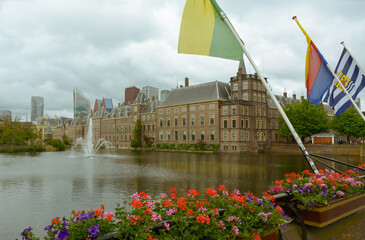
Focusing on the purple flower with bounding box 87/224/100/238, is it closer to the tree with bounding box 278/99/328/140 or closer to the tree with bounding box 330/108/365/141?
the tree with bounding box 278/99/328/140

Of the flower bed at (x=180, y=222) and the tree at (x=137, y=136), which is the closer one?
the flower bed at (x=180, y=222)

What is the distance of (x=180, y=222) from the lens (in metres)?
3.79

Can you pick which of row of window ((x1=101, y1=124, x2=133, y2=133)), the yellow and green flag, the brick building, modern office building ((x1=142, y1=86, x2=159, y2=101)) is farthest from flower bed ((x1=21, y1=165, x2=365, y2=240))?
modern office building ((x1=142, y1=86, x2=159, y2=101))

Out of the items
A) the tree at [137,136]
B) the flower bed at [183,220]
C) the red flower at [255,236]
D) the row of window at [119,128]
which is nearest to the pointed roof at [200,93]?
the tree at [137,136]

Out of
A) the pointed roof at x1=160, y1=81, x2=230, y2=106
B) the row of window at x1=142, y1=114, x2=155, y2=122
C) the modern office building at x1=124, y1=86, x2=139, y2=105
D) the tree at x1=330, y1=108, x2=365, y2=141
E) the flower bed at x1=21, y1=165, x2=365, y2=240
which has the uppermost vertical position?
the modern office building at x1=124, y1=86, x2=139, y2=105

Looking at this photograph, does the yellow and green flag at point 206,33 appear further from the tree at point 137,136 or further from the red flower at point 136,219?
the tree at point 137,136

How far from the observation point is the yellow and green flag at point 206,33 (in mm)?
7426

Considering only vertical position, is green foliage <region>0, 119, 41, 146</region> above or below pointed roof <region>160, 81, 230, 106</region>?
below

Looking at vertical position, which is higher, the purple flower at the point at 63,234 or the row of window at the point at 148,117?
the row of window at the point at 148,117

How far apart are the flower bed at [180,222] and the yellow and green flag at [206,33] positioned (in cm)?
448

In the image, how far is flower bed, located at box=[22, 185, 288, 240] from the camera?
A: 3.26 metres

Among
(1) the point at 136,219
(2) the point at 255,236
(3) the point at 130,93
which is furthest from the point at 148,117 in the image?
(1) the point at 136,219

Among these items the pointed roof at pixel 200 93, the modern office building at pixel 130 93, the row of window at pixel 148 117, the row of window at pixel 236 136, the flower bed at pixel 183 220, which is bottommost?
the flower bed at pixel 183 220

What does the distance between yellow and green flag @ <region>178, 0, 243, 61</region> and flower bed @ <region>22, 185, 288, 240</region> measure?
448 centimetres
